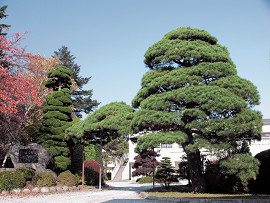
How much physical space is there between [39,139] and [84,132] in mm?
3879

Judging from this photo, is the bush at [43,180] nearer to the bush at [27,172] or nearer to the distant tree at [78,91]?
the bush at [27,172]

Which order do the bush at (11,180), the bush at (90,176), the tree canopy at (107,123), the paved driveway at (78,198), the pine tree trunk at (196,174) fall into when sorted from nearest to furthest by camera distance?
the paved driveway at (78,198)
the pine tree trunk at (196,174)
the bush at (11,180)
the tree canopy at (107,123)
the bush at (90,176)

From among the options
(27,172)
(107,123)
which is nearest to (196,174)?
(107,123)

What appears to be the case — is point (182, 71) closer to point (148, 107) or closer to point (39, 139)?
point (148, 107)

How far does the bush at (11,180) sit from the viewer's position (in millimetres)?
11230

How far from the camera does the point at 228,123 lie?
9.55 meters

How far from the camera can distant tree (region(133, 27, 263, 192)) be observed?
9.66 meters

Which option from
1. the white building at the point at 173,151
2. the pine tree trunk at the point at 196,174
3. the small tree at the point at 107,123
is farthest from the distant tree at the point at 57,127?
the white building at the point at 173,151

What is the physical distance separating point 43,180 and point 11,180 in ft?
5.31

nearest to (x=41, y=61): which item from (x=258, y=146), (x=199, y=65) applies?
(x=199, y=65)

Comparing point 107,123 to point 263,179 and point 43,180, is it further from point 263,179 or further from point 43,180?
point 263,179

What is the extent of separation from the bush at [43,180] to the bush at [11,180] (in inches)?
27.1

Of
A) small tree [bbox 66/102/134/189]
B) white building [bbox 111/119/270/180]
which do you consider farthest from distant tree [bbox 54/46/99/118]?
small tree [bbox 66/102/134/189]

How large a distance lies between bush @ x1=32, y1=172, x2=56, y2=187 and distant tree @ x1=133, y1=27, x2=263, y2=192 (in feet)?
18.8
